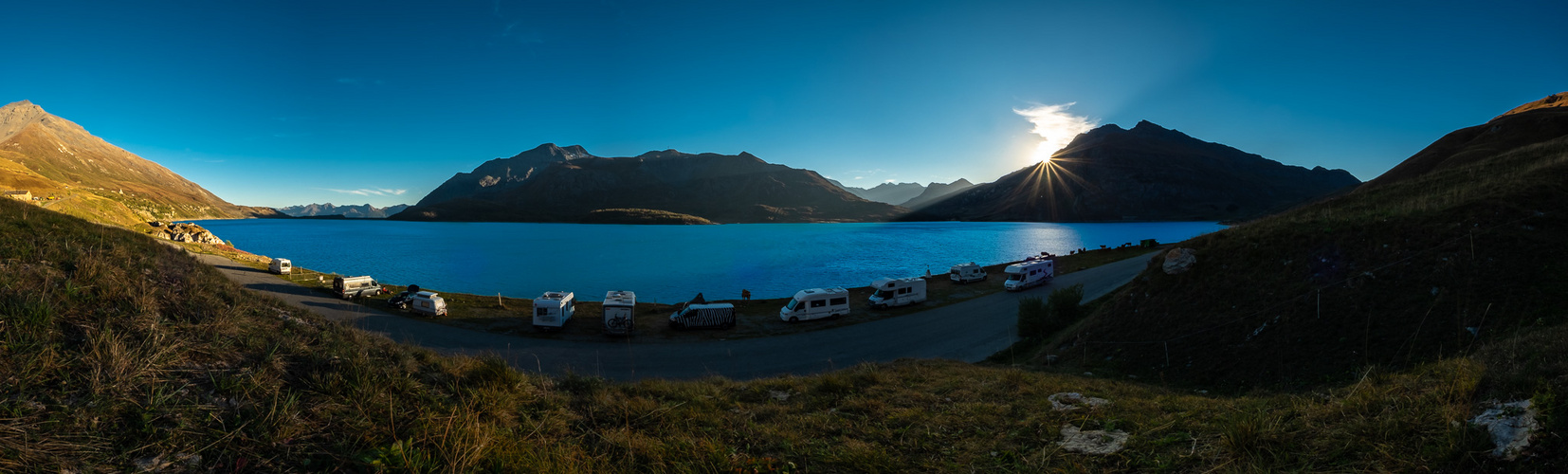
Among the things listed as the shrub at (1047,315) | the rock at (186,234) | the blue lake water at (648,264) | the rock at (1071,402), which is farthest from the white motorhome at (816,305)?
the rock at (186,234)

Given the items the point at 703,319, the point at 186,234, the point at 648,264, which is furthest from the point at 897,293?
the point at 186,234

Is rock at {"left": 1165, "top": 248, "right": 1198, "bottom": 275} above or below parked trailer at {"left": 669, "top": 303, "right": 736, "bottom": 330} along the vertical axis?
above

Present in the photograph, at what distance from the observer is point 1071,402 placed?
24.0 feet

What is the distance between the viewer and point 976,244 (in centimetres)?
10388

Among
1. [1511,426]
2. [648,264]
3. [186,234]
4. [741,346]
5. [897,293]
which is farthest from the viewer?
[648,264]

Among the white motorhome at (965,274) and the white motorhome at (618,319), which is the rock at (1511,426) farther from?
the white motorhome at (965,274)

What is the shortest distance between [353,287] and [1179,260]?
151ft

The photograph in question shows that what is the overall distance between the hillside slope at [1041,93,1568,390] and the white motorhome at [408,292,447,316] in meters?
30.9

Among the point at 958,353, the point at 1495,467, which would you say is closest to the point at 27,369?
the point at 1495,467

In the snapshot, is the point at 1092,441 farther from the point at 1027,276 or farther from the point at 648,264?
the point at 648,264

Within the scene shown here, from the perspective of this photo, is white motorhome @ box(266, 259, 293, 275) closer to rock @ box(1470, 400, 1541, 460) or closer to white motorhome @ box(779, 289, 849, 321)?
white motorhome @ box(779, 289, 849, 321)

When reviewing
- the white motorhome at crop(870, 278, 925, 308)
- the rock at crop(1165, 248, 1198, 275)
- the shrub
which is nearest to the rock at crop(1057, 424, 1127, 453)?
the rock at crop(1165, 248, 1198, 275)

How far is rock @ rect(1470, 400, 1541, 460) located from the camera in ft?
11.2

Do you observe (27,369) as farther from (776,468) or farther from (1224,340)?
(1224,340)
